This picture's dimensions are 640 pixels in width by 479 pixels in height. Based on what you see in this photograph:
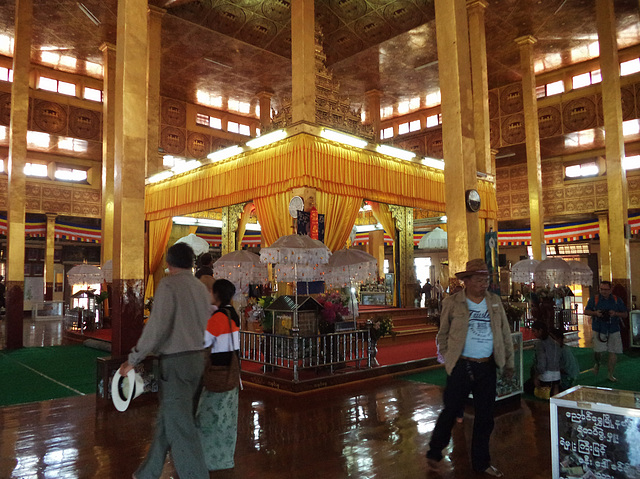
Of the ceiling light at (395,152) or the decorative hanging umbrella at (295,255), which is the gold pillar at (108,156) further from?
the ceiling light at (395,152)

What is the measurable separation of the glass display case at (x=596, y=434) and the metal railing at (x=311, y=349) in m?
3.70

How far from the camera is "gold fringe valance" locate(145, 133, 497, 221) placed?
8773 millimetres

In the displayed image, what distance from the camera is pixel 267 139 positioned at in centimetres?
940

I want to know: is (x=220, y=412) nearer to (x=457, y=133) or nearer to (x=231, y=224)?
(x=457, y=133)

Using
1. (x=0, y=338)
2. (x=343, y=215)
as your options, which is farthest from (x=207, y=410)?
(x=0, y=338)

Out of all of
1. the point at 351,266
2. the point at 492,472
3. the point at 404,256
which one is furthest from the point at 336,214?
the point at 492,472

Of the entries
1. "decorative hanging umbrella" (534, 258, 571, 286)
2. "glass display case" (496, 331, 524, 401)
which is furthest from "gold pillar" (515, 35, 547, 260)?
"glass display case" (496, 331, 524, 401)

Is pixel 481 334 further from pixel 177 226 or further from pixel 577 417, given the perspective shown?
pixel 177 226

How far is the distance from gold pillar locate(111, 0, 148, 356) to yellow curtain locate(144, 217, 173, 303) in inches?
272

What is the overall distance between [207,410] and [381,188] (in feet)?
24.2

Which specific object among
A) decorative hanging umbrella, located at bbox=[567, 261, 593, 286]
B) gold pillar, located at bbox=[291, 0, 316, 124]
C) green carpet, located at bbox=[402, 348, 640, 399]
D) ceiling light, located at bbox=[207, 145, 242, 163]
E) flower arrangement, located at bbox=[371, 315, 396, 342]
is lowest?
green carpet, located at bbox=[402, 348, 640, 399]

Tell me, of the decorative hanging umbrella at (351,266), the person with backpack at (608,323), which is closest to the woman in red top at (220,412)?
the decorative hanging umbrella at (351,266)

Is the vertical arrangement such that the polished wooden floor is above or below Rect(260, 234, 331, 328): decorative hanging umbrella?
below

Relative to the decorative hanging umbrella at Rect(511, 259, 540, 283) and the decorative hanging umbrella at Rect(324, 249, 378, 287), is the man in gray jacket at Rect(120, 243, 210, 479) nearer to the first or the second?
the decorative hanging umbrella at Rect(324, 249, 378, 287)
